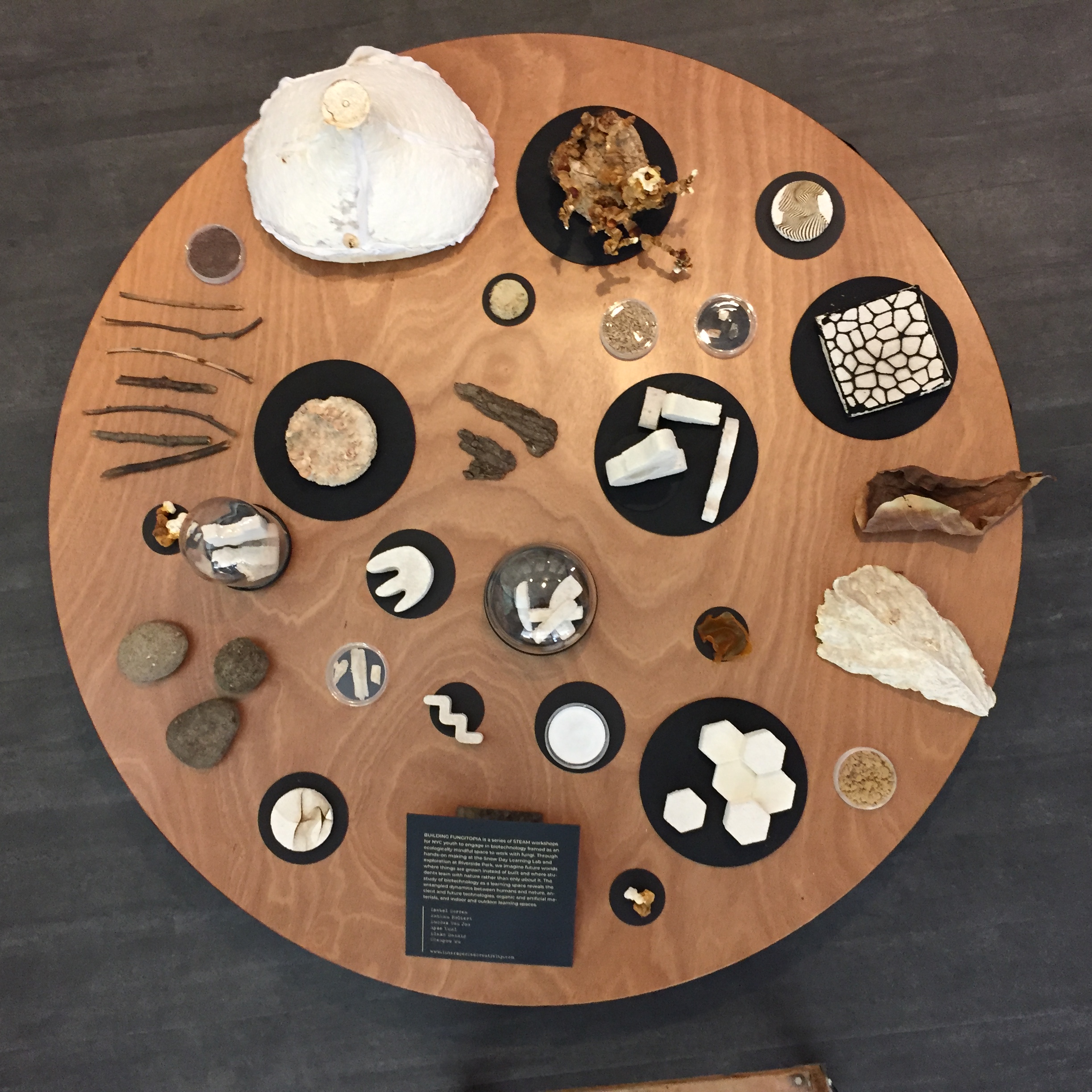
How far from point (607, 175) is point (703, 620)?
1033 mm

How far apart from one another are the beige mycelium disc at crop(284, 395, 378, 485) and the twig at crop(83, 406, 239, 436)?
0.17 meters

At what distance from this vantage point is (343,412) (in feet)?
5.72

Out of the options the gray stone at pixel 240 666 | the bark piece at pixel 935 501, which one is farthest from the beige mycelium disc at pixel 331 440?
the bark piece at pixel 935 501

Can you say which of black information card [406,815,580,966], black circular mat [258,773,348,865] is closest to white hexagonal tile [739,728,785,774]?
black information card [406,815,580,966]

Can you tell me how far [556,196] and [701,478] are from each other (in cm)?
77

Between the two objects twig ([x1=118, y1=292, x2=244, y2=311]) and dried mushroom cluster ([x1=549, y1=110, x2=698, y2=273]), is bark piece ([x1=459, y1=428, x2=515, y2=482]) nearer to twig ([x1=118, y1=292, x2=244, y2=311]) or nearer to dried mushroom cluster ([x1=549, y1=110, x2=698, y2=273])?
dried mushroom cluster ([x1=549, y1=110, x2=698, y2=273])

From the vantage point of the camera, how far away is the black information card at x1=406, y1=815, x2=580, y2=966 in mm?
1660

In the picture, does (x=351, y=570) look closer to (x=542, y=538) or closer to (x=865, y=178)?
(x=542, y=538)

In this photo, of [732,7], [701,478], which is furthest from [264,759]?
[732,7]

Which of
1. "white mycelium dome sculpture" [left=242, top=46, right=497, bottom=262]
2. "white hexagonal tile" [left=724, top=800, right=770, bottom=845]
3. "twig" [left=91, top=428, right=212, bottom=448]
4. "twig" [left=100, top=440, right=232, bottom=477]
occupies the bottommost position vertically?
"white hexagonal tile" [left=724, top=800, right=770, bottom=845]

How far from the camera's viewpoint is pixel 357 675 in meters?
1.75

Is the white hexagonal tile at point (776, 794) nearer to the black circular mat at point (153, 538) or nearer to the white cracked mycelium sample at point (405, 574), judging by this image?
the white cracked mycelium sample at point (405, 574)

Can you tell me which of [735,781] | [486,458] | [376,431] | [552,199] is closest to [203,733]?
[376,431]

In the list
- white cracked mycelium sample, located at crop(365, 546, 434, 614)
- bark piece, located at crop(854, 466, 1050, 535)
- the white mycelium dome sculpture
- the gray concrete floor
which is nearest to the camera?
the white mycelium dome sculpture
